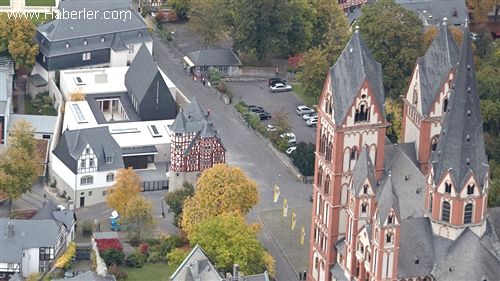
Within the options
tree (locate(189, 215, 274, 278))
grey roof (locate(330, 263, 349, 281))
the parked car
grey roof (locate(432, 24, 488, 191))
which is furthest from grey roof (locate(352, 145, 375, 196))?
the parked car

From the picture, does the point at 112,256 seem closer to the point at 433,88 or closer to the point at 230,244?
the point at 230,244

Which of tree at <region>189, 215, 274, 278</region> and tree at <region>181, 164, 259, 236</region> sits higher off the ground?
tree at <region>181, 164, 259, 236</region>

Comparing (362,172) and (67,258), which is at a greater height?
(362,172)

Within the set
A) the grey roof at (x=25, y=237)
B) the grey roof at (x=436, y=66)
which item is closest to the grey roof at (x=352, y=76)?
the grey roof at (x=436, y=66)

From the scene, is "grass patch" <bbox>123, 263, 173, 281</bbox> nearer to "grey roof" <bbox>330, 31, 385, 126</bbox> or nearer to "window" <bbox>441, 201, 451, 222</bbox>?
"grey roof" <bbox>330, 31, 385, 126</bbox>

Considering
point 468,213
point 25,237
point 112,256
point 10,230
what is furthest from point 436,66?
point 10,230

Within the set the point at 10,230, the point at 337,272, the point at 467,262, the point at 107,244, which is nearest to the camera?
the point at 467,262
